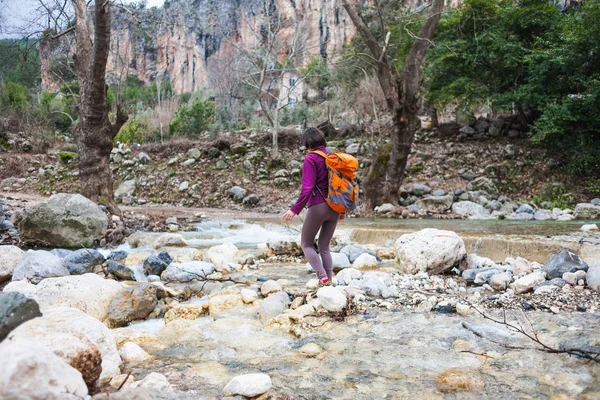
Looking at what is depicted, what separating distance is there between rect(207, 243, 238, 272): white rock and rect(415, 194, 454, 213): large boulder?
7056 millimetres

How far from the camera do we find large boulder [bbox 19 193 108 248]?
22.0ft

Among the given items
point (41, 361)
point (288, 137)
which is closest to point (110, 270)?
point (41, 361)

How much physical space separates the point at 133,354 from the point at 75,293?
1221 mm

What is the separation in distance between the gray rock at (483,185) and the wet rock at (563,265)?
9.19 meters

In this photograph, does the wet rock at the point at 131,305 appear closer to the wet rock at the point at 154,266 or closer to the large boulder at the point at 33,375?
the wet rock at the point at 154,266

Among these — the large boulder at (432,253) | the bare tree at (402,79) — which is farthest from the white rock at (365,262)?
the bare tree at (402,79)

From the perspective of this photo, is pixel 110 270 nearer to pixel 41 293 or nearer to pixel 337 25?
pixel 41 293

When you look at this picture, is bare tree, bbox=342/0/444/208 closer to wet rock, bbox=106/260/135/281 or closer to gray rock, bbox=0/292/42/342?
wet rock, bbox=106/260/135/281

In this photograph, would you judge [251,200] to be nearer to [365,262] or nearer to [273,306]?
[365,262]

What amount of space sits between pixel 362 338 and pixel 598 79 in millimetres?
13640

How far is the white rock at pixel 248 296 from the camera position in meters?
3.89

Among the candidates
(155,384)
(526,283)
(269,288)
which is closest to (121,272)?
(269,288)

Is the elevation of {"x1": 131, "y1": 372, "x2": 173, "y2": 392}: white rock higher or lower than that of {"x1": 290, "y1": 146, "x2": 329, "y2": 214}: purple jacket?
lower

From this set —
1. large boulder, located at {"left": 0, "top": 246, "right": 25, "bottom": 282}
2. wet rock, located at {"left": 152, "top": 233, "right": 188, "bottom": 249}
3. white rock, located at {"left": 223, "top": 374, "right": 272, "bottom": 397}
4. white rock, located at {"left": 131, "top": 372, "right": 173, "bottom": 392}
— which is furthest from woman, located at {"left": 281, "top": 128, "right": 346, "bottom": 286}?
Answer: wet rock, located at {"left": 152, "top": 233, "right": 188, "bottom": 249}
